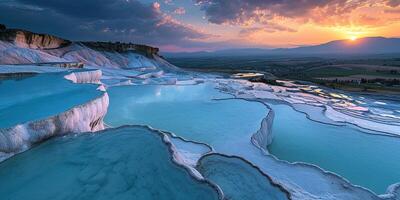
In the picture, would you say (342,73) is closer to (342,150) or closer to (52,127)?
(342,150)

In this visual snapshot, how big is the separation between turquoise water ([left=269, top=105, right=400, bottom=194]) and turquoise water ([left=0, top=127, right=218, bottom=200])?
447 cm

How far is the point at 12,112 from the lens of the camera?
518 cm

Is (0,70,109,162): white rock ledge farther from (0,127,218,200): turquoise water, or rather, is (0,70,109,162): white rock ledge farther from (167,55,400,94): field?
(167,55,400,94): field

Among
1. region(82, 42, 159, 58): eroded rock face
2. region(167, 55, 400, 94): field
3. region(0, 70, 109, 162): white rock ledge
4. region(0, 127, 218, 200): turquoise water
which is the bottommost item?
region(167, 55, 400, 94): field

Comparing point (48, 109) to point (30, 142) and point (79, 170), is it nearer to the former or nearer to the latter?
point (30, 142)

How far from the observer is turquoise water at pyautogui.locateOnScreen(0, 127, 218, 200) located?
3.42 m

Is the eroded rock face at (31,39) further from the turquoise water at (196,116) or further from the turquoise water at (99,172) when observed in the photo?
the turquoise water at (99,172)

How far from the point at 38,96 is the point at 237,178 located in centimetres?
486

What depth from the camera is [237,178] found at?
4824mm

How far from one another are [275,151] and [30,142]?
19.5ft

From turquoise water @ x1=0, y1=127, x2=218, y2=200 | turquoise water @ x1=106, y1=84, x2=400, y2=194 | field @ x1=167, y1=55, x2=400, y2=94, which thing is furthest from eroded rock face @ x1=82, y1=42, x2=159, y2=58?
turquoise water @ x1=0, y1=127, x2=218, y2=200

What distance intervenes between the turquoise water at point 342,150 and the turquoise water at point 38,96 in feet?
17.2

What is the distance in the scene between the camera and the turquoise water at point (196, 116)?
25.8 feet

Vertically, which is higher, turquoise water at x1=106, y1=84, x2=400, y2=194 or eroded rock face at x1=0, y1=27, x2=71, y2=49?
eroded rock face at x1=0, y1=27, x2=71, y2=49
